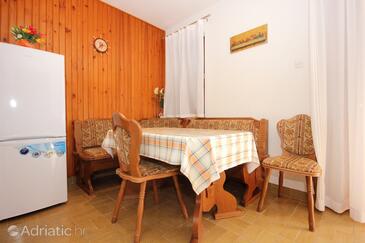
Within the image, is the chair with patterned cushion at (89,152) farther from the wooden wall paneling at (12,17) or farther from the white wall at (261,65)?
the white wall at (261,65)

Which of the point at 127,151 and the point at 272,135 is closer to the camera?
the point at 127,151

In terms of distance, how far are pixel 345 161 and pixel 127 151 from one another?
1947mm

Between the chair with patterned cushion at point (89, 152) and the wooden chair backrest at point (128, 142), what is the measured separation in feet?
3.15

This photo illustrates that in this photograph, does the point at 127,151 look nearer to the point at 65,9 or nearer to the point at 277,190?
the point at 277,190

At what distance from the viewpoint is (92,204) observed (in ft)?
6.54

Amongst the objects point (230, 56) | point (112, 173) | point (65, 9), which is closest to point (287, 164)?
point (230, 56)

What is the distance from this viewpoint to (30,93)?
1747mm

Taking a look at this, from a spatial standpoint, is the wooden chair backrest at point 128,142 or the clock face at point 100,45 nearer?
the wooden chair backrest at point 128,142

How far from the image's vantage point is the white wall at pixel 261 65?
6.72 feet

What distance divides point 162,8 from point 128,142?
2.62 m

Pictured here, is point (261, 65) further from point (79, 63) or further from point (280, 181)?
point (79, 63)

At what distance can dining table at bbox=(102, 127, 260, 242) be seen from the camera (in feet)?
4.02

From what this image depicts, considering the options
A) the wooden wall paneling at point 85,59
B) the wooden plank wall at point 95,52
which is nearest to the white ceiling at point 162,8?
the wooden plank wall at point 95,52

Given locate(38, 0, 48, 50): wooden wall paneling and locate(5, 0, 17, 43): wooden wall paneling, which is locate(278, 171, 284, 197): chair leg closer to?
locate(38, 0, 48, 50): wooden wall paneling
